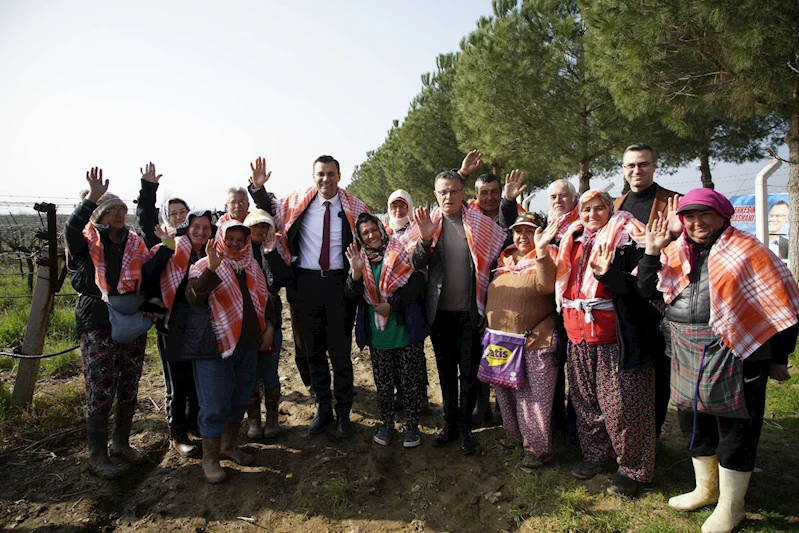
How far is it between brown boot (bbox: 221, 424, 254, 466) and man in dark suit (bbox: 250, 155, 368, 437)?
0.56 m

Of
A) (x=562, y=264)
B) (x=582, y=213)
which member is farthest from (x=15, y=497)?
(x=582, y=213)

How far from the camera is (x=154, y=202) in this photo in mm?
3525

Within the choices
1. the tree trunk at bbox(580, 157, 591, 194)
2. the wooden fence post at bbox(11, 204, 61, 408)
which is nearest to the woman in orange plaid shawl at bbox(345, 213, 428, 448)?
the wooden fence post at bbox(11, 204, 61, 408)

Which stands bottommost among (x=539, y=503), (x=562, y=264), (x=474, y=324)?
(x=539, y=503)

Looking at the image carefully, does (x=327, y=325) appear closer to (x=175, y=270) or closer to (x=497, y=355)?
(x=175, y=270)

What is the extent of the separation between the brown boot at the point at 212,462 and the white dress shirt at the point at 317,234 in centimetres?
134

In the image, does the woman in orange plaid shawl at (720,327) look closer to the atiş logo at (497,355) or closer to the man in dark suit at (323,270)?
the atiş logo at (497,355)

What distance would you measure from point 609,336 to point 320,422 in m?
2.19

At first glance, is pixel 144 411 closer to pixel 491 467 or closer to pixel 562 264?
pixel 491 467

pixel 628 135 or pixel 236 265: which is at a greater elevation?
pixel 628 135

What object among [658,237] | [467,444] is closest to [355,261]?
[467,444]

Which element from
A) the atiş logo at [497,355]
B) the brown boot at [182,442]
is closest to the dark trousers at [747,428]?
the atiş logo at [497,355]

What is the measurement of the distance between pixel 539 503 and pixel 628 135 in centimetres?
817

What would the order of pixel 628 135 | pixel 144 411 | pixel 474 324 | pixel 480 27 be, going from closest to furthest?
pixel 474 324 < pixel 144 411 < pixel 628 135 < pixel 480 27
